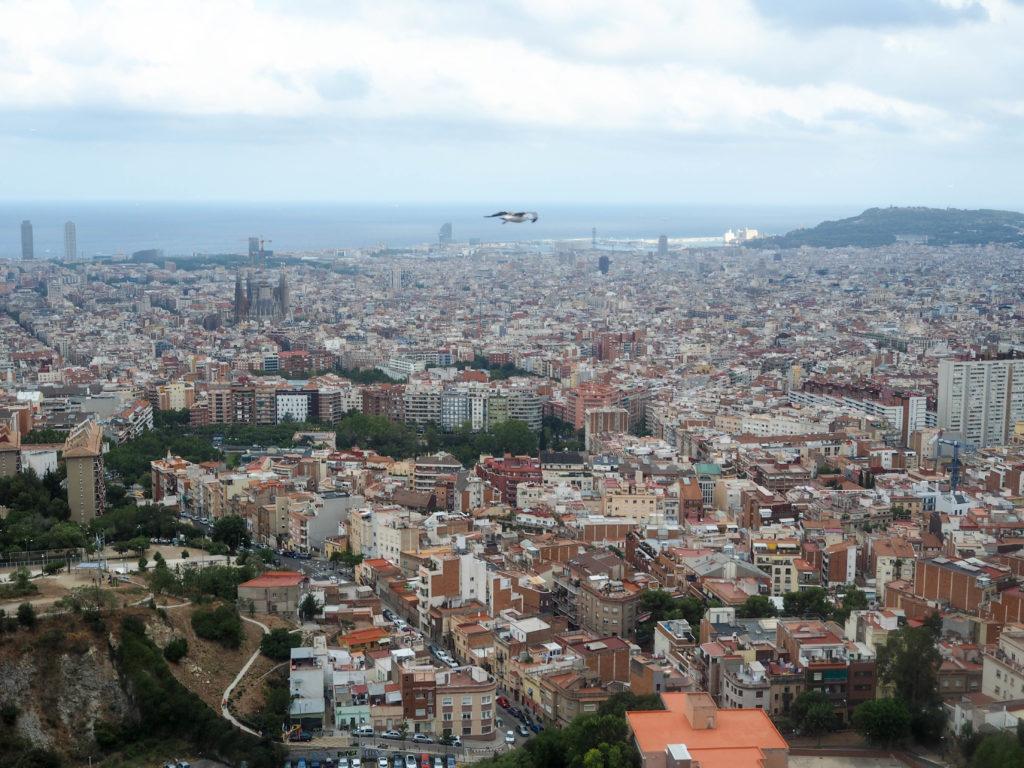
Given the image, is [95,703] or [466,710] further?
[466,710]

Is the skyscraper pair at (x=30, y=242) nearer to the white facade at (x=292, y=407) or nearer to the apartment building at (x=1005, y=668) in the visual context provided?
the white facade at (x=292, y=407)

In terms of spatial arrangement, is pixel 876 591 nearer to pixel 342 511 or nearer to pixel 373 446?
pixel 342 511

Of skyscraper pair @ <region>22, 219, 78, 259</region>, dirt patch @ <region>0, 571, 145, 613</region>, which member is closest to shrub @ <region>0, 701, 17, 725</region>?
dirt patch @ <region>0, 571, 145, 613</region>

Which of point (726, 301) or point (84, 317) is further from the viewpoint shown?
point (726, 301)

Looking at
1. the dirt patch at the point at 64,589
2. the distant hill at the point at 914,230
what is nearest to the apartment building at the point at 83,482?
the dirt patch at the point at 64,589

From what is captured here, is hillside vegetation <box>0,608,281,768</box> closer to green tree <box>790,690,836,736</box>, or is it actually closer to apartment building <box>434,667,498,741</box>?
apartment building <box>434,667,498,741</box>

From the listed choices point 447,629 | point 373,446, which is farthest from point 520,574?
point 373,446

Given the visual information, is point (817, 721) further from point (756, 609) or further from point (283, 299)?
point (283, 299)

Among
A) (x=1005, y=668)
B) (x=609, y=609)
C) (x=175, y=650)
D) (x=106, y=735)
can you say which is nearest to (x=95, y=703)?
(x=106, y=735)
